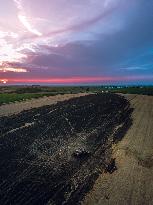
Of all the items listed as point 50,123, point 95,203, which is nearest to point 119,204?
point 95,203

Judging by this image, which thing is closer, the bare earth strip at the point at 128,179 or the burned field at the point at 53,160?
the bare earth strip at the point at 128,179

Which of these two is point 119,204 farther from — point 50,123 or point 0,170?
point 50,123

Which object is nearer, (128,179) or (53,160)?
(128,179)

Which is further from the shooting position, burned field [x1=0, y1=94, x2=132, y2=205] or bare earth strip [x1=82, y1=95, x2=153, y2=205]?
burned field [x1=0, y1=94, x2=132, y2=205]
